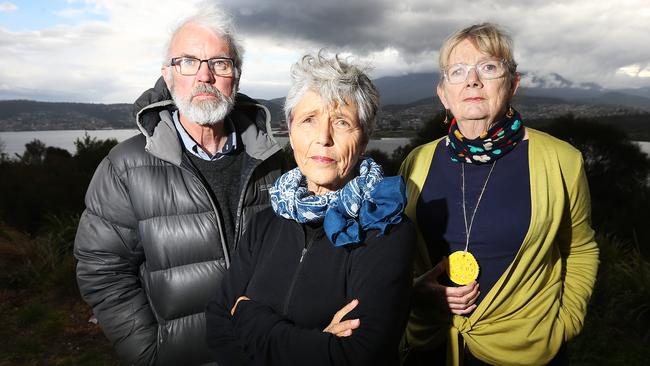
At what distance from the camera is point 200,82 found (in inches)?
92.1

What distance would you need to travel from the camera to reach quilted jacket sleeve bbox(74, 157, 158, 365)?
218 cm

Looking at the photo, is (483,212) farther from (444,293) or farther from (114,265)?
(114,265)

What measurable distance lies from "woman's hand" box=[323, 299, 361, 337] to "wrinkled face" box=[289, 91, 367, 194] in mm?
473

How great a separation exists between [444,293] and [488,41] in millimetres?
1205

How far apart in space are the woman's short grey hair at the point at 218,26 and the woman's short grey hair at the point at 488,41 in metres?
1.14

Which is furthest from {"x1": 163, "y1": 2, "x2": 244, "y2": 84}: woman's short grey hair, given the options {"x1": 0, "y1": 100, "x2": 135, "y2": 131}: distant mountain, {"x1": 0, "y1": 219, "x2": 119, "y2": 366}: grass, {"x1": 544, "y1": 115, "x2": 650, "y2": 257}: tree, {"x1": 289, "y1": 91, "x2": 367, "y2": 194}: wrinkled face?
{"x1": 0, "y1": 100, "x2": 135, "y2": 131}: distant mountain

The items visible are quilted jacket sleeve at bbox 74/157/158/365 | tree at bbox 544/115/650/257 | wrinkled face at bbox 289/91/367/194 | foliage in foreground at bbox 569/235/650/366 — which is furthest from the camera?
tree at bbox 544/115/650/257

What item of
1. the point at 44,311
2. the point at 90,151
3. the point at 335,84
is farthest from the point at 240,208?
the point at 90,151

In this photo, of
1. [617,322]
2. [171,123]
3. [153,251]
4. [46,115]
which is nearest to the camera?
[153,251]

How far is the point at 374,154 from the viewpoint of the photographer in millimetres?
13461

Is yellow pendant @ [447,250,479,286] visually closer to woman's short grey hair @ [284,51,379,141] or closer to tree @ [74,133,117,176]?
woman's short grey hair @ [284,51,379,141]

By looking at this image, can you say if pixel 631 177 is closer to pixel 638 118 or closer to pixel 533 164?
pixel 533 164

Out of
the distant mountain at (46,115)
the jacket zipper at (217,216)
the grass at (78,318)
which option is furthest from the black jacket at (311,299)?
the distant mountain at (46,115)

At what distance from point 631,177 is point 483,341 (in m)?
13.5
